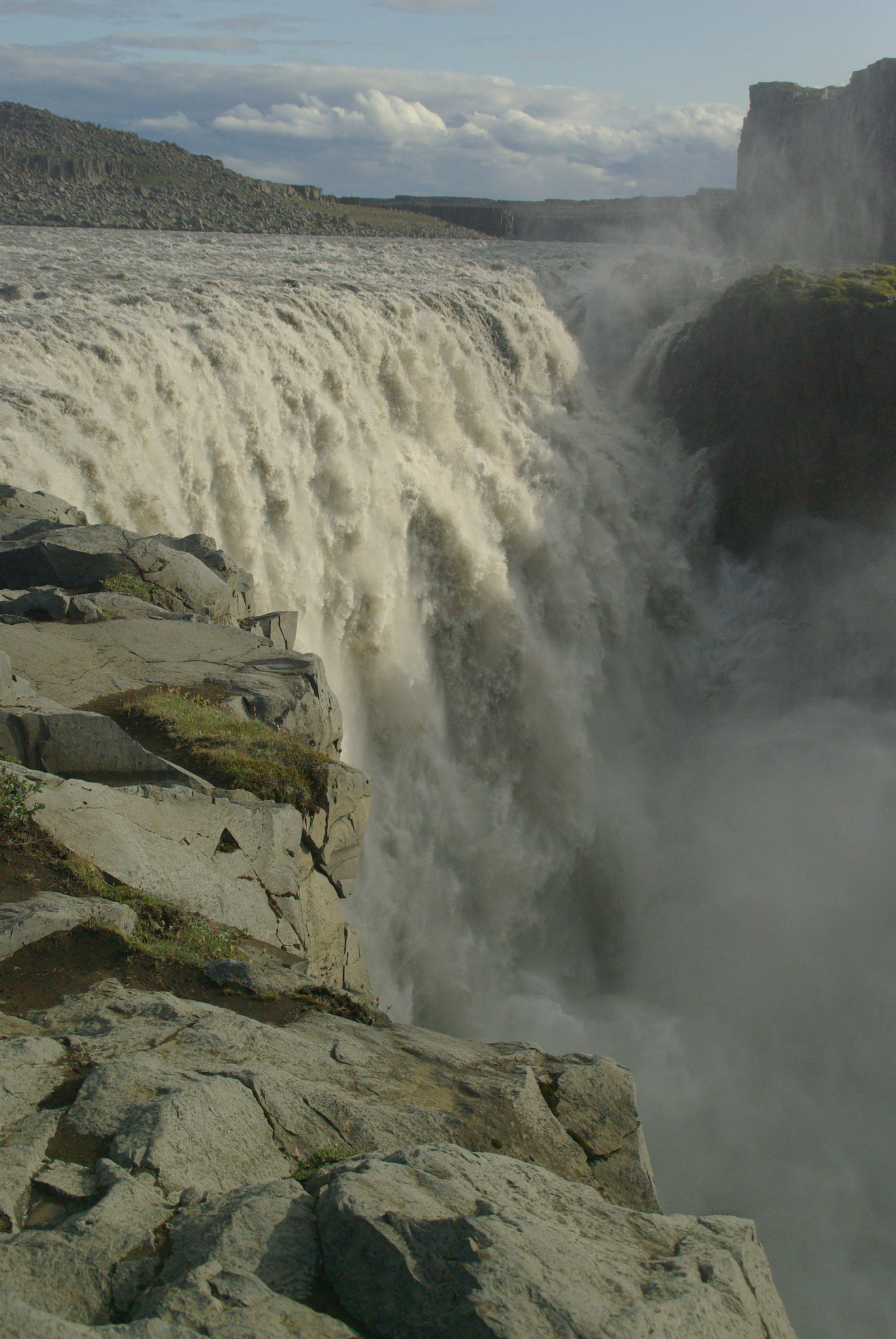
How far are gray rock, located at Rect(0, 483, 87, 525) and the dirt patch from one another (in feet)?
25.8

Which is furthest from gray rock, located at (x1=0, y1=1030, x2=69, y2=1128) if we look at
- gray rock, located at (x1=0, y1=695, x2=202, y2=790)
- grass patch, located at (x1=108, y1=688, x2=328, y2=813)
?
grass patch, located at (x1=108, y1=688, x2=328, y2=813)

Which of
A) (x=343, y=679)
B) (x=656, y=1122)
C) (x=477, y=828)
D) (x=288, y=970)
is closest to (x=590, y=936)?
(x=477, y=828)

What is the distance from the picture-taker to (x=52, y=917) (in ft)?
18.1

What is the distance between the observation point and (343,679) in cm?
1873

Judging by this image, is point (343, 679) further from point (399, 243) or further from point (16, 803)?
point (399, 243)

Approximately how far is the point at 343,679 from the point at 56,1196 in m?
15.3

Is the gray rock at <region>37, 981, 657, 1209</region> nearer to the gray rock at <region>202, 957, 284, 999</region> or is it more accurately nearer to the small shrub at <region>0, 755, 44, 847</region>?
the gray rock at <region>202, 957, 284, 999</region>

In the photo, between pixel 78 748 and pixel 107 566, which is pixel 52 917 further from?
pixel 107 566

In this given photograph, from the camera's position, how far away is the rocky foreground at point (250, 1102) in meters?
3.14

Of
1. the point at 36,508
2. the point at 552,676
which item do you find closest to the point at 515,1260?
the point at 36,508

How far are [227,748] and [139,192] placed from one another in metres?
48.7

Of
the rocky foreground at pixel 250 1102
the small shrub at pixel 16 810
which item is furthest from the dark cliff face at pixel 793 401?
the small shrub at pixel 16 810

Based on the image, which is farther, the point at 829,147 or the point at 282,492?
the point at 829,147

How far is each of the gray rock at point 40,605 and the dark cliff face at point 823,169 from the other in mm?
39032
